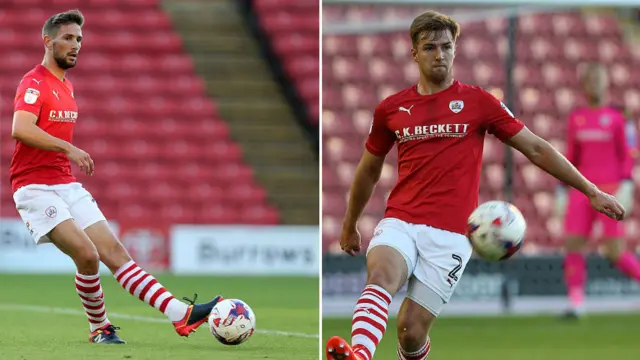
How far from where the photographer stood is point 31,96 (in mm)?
6363

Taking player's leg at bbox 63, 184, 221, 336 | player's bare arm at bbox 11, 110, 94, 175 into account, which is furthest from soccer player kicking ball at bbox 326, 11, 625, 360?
player's bare arm at bbox 11, 110, 94, 175

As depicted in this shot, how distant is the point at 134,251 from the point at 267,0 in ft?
19.3

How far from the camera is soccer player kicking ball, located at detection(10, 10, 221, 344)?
633 centimetres

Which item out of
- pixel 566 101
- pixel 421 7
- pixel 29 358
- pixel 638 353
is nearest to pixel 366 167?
pixel 29 358

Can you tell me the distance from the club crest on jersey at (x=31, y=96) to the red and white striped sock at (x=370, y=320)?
2.42m

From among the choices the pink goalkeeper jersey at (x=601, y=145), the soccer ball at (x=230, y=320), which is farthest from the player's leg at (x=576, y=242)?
the soccer ball at (x=230, y=320)

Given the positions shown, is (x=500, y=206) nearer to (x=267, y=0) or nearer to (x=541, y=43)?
(x=541, y=43)

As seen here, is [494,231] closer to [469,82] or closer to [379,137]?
[379,137]

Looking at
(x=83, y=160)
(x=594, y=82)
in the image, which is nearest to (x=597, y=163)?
(x=594, y=82)

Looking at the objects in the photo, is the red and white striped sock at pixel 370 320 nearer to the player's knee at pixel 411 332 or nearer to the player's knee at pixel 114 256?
the player's knee at pixel 411 332

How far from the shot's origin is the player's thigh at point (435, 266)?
17.0 ft

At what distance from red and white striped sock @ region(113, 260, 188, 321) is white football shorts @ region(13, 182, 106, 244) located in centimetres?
35

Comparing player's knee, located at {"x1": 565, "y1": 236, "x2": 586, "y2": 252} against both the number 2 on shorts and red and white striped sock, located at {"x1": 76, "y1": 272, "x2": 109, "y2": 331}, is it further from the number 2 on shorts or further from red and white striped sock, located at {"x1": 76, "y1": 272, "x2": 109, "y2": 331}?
the number 2 on shorts

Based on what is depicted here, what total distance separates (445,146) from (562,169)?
54 centimetres
